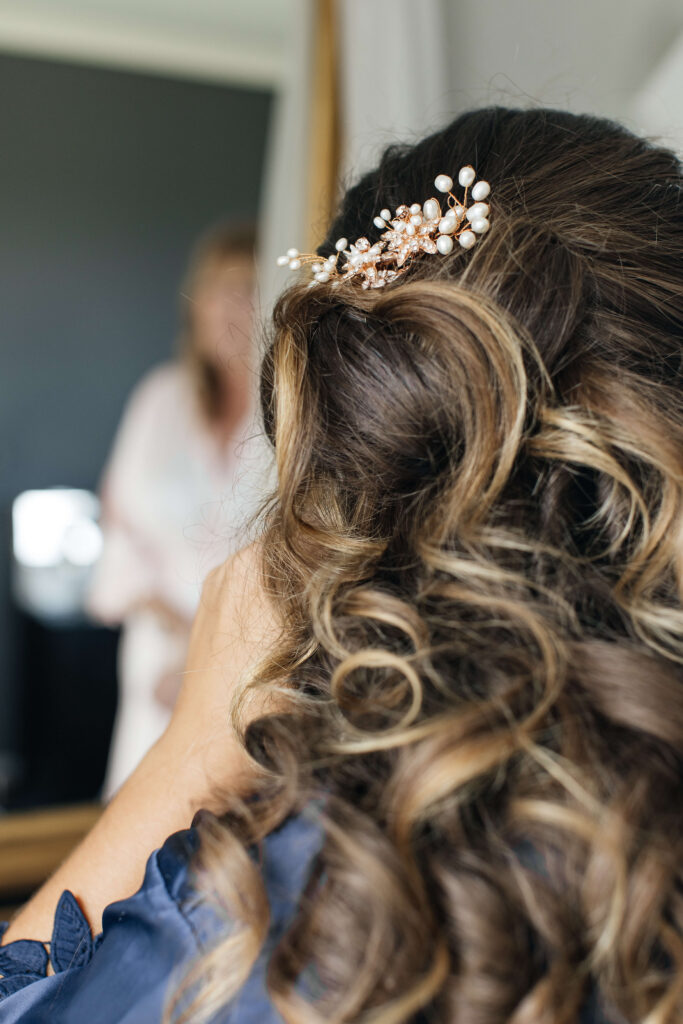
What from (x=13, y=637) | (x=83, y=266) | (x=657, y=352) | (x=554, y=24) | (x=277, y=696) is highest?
(x=554, y=24)

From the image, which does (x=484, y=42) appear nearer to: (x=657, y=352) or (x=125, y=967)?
(x=657, y=352)

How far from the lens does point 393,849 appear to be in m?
0.41

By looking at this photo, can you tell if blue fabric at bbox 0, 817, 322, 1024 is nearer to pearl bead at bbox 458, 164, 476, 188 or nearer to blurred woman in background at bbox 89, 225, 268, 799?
pearl bead at bbox 458, 164, 476, 188

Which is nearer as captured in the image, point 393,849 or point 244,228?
point 393,849

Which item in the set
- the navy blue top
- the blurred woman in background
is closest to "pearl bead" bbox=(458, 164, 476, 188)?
the navy blue top

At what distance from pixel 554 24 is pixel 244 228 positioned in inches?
42.7

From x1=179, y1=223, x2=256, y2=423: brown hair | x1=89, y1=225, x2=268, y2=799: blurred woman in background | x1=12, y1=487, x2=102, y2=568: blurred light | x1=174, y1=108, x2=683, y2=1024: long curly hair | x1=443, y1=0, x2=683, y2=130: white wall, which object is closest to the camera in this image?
x1=174, y1=108, x2=683, y2=1024: long curly hair

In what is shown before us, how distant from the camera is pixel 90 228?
2.04 meters

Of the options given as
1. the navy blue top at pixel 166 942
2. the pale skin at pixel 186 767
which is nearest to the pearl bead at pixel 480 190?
the pale skin at pixel 186 767

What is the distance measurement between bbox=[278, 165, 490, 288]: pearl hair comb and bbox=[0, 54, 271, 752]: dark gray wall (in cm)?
151

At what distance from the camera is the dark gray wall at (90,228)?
1952 mm

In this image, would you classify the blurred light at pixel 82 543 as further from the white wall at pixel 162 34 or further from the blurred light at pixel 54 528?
the white wall at pixel 162 34

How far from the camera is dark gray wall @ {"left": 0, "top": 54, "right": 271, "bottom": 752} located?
1.95 m

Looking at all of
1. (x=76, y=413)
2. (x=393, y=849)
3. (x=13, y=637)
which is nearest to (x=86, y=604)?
(x=13, y=637)
